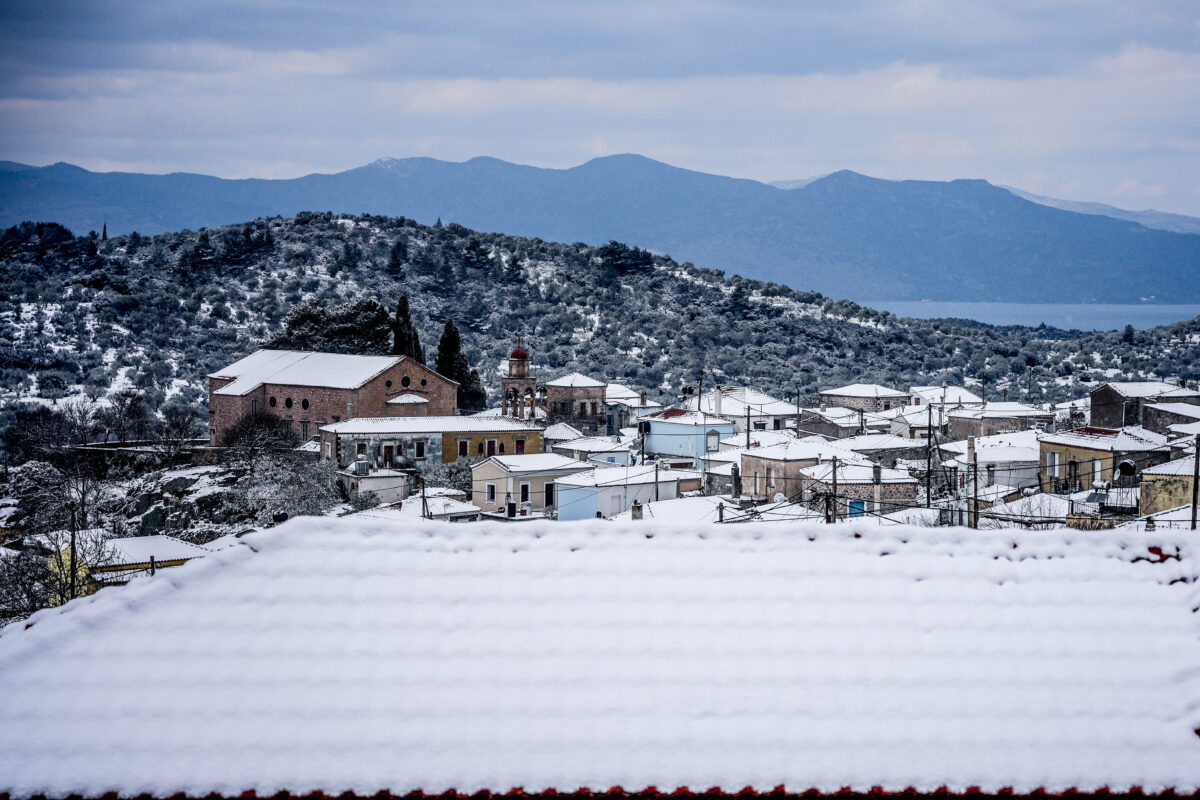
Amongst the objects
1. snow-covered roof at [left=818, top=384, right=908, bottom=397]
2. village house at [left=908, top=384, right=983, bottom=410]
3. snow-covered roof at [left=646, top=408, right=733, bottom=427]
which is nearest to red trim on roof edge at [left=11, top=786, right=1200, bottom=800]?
snow-covered roof at [left=646, top=408, right=733, bottom=427]

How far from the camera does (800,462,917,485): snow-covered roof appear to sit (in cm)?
2857

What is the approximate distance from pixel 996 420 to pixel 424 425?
913 inches

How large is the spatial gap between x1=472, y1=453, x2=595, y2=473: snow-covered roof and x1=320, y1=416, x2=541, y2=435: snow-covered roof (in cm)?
505

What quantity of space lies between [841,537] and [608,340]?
7605cm

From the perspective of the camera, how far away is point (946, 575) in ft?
22.3

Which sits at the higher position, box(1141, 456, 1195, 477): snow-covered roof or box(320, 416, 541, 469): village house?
box(1141, 456, 1195, 477): snow-covered roof

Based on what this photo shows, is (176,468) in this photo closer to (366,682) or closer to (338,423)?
(338,423)

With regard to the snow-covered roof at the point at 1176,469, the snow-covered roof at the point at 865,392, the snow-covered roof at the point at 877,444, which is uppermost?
the snow-covered roof at the point at 1176,469

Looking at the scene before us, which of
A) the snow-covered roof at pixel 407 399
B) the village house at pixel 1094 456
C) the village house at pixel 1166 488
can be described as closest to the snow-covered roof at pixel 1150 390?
the village house at pixel 1094 456

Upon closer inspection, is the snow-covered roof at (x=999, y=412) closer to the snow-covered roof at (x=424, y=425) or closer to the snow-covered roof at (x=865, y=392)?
the snow-covered roof at (x=865, y=392)

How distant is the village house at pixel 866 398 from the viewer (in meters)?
→ 59.0

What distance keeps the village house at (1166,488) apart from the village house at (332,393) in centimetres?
2829

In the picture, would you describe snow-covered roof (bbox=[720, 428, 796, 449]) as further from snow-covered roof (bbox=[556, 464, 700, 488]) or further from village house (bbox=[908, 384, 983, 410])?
village house (bbox=[908, 384, 983, 410])

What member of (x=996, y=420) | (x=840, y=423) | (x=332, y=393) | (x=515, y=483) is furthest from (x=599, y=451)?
(x=996, y=420)
